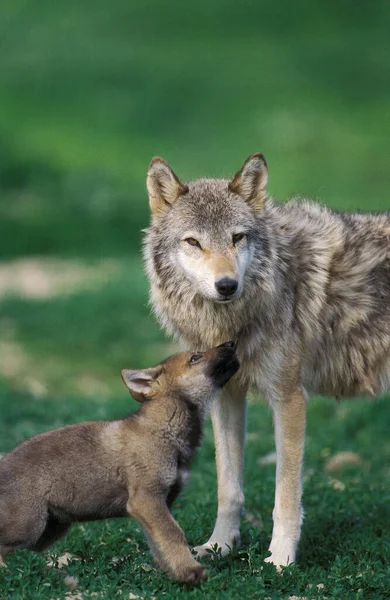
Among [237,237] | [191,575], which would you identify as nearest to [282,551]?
[191,575]

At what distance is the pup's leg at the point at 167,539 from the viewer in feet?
20.6

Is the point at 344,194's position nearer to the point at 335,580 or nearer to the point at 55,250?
the point at 55,250

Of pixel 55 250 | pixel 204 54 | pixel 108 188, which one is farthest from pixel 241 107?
pixel 55 250

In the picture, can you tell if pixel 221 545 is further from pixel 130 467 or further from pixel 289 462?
pixel 130 467

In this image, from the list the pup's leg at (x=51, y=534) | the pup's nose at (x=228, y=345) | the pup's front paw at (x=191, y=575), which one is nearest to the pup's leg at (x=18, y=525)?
the pup's leg at (x=51, y=534)

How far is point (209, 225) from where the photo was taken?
7.11 metres

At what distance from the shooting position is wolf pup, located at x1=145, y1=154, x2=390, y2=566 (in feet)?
23.5

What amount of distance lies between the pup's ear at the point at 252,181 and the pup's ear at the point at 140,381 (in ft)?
4.45

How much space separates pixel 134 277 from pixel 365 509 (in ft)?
28.9

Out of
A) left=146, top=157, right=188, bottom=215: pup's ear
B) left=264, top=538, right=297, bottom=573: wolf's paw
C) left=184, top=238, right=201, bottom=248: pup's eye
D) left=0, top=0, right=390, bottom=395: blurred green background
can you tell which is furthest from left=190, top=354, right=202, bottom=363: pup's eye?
left=0, top=0, right=390, bottom=395: blurred green background

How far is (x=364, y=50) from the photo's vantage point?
32.6 meters

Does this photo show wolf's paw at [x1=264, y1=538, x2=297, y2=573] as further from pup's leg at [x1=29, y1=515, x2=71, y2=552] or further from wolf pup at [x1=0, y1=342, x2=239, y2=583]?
pup's leg at [x1=29, y1=515, x2=71, y2=552]

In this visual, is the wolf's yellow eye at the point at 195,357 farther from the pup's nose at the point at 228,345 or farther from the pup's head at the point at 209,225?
the pup's head at the point at 209,225

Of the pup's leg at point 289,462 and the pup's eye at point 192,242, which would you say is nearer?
the pup's eye at point 192,242
